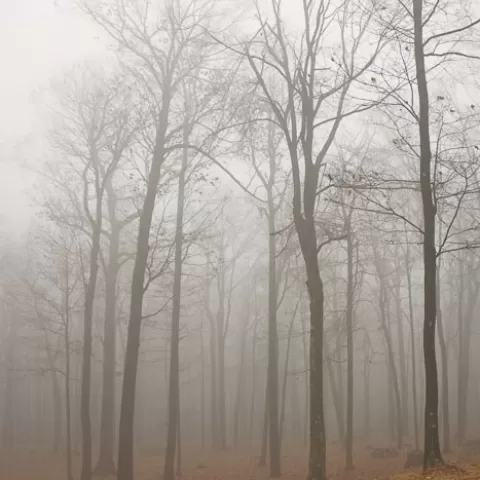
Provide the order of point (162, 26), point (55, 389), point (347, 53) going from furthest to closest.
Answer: point (55, 389) < point (162, 26) < point (347, 53)

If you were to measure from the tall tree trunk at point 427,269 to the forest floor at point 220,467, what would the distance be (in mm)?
5790

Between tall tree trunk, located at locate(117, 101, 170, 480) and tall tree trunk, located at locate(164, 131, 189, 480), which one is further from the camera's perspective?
tall tree trunk, located at locate(164, 131, 189, 480)

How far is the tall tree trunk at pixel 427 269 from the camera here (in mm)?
10758

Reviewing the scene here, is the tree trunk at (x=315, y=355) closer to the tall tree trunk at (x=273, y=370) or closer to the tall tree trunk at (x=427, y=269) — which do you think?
the tall tree trunk at (x=427, y=269)

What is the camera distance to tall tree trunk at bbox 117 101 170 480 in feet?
47.3

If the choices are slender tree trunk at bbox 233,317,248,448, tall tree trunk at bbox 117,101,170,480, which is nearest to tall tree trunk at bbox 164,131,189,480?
tall tree trunk at bbox 117,101,170,480

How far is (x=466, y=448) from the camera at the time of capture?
73.3ft

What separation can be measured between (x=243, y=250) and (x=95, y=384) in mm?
16311

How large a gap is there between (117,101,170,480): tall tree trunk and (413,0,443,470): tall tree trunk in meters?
7.28

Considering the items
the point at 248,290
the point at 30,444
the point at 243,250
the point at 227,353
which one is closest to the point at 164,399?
the point at 227,353

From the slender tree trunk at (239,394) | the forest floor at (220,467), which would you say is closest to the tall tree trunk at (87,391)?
the forest floor at (220,467)

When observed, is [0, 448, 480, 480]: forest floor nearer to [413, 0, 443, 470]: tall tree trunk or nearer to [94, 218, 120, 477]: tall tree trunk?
[94, 218, 120, 477]: tall tree trunk

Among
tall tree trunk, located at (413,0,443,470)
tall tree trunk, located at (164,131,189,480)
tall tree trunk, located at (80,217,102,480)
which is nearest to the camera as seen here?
tall tree trunk, located at (413,0,443,470)

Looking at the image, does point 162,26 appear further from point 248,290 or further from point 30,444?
point 30,444
